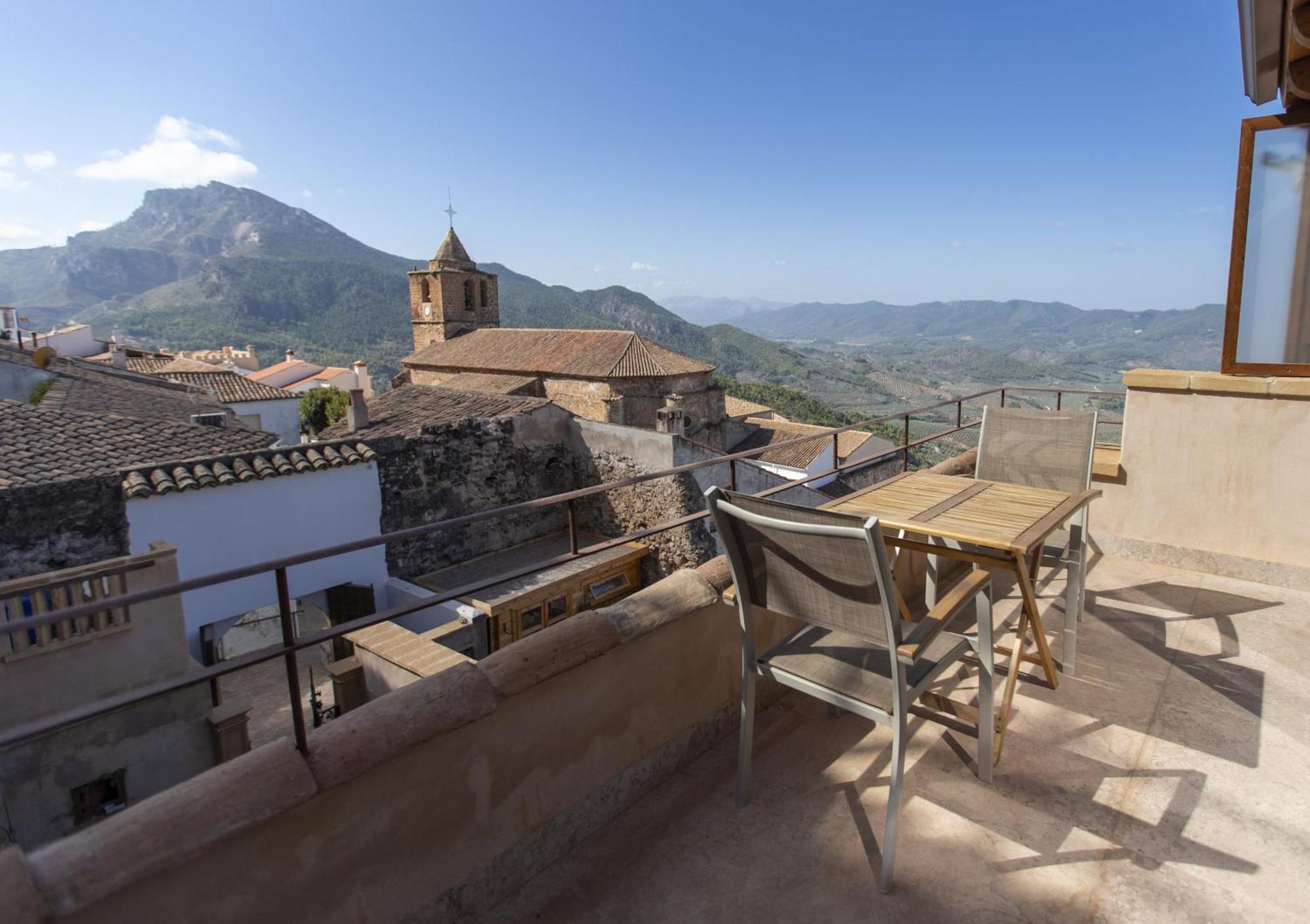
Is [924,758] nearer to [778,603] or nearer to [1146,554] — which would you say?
[778,603]

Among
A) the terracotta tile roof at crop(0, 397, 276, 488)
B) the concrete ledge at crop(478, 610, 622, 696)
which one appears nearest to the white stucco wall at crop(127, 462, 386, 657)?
the terracotta tile roof at crop(0, 397, 276, 488)

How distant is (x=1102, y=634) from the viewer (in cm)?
336

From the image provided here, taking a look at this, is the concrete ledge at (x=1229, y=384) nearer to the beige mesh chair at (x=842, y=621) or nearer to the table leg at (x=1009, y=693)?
the table leg at (x=1009, y=693)

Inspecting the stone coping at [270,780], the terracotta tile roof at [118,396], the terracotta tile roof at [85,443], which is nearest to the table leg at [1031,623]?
the stone coping at [270,780]

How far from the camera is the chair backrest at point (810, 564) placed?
1689 millimetres

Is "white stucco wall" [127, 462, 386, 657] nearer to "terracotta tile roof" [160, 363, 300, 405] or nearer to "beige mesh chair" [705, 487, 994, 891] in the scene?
"beige mesh chair" [705, 487, 994, 891]

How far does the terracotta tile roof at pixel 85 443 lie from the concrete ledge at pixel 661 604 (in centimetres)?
1047

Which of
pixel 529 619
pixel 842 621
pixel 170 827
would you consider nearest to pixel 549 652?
pixel 842 621

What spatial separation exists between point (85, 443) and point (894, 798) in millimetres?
13602

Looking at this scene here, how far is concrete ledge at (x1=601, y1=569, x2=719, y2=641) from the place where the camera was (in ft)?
7.36

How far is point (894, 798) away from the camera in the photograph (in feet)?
5.97

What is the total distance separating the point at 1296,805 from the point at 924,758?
43.4 inches

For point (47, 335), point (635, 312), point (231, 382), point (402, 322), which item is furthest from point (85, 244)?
point (231, 382)

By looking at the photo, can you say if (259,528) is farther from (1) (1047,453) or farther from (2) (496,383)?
(2) (496,383)
